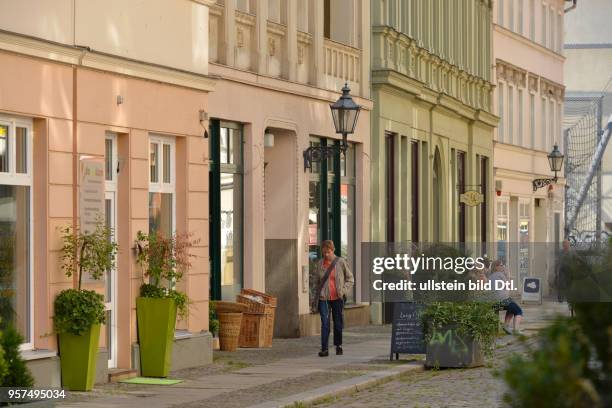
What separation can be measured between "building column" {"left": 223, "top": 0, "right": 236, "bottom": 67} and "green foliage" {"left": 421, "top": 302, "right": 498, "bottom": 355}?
5.44 metres

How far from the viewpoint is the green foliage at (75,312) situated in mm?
17297

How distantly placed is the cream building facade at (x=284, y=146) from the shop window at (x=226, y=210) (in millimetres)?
15

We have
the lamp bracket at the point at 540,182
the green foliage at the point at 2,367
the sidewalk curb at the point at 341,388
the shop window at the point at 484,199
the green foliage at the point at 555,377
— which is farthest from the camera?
the lamp bracket at the point at 540,182

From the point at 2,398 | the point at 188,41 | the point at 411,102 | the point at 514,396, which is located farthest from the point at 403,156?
the point at 514,396

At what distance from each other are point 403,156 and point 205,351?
15662mm

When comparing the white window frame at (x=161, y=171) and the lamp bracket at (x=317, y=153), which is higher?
the lamp bracket at (x=317, y=153)

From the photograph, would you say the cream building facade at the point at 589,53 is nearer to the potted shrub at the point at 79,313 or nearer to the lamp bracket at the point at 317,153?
the lamp bracket at the point at 317,153

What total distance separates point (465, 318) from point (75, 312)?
6157 millimetres

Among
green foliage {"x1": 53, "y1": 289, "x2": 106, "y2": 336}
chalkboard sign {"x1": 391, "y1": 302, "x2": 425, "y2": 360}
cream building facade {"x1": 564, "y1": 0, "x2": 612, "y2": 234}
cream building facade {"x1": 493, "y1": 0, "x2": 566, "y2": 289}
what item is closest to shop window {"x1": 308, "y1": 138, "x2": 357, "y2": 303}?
chalkboard sign {"x1": 391, "y1": 302, "x2": 425, "y2": 360}

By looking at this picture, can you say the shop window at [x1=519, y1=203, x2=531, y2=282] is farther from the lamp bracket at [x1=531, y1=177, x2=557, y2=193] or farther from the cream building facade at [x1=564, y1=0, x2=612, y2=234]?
the cream building facade at [x1=564, y1=0, x2=612, y2=234]

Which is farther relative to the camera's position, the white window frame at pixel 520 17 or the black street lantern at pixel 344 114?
the white window frame at pixel 520 17

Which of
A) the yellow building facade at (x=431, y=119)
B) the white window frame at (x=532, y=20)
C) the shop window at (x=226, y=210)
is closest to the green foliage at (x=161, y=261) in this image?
the shop window at (x=226, y=210)

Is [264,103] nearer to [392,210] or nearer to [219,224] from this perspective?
[219,224]

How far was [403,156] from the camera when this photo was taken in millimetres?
36438
